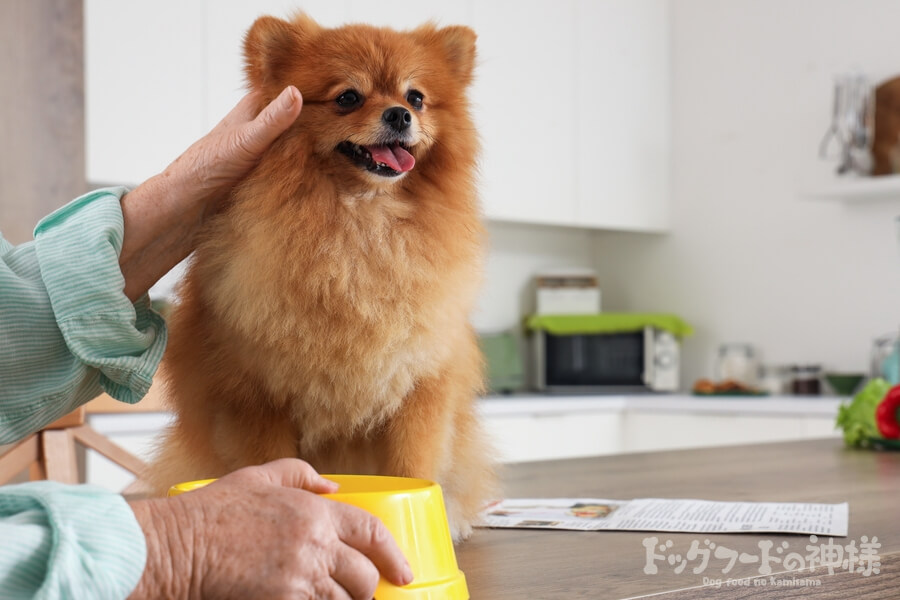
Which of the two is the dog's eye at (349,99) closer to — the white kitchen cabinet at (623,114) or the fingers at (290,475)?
the fingers at (290,475)

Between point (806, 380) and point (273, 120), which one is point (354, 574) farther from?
point (806, 380)

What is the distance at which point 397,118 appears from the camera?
91 cm

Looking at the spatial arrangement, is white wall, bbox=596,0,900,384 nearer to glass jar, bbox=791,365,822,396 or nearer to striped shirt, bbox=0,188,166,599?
glass jar, bbox=791,365,822,396

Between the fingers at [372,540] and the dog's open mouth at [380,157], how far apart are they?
0.39m

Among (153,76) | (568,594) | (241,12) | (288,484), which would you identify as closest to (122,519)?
(288,484)

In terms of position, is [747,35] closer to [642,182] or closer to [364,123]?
[642,182]

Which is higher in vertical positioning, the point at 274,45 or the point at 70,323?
the point at 274,45

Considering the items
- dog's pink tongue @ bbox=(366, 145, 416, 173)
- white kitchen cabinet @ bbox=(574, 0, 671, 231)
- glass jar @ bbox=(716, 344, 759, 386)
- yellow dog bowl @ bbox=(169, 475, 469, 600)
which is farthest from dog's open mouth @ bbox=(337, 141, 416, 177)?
white kitchen cabinet @ bbox=(574, 0, 671, 231)

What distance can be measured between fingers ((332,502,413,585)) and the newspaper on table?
41 centimetres

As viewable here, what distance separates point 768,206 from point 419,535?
3.86 metres

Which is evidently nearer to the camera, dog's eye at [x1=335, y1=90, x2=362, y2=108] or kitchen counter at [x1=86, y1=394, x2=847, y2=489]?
dog's eye at [x1=335, y1=90, x2=362, y2=108]

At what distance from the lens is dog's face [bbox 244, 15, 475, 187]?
0.91 meters

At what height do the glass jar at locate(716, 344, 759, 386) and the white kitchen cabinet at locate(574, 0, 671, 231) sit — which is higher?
the white kitchen cabinet at locate(574, 0, 671, 231)

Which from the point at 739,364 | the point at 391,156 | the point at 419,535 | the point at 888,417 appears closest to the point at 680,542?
the point at 419,535
